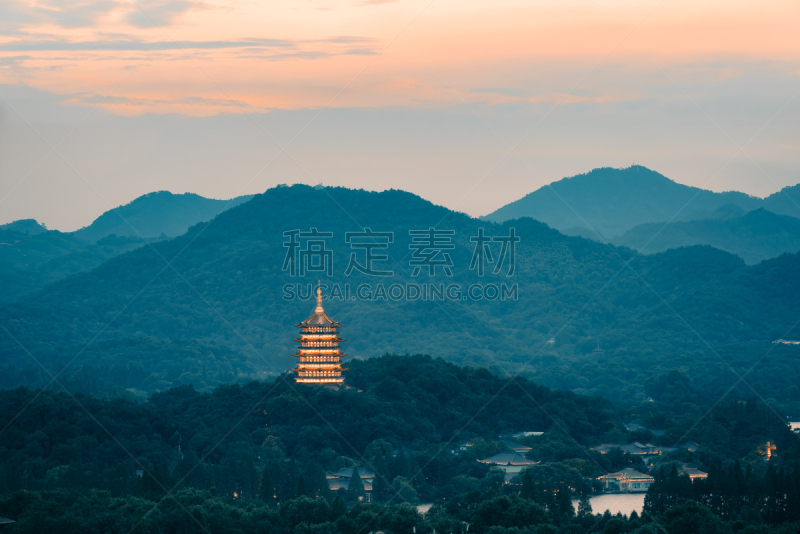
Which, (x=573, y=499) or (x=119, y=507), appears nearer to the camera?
(x=119, y=507)

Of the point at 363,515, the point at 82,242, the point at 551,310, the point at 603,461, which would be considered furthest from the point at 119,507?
the point at 82,242

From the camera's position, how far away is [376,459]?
50781mm

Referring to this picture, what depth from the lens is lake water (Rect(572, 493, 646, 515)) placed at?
4531cm

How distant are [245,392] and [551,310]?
8920 centimetres

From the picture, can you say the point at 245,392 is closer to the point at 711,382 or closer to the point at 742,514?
the point at 742,514

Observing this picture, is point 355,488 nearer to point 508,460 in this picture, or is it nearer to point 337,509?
point 337,509

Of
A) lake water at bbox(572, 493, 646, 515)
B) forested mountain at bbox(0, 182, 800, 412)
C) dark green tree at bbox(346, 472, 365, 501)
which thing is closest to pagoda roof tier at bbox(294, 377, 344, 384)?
dark green tree at bbox(346, 472, 365, 501)

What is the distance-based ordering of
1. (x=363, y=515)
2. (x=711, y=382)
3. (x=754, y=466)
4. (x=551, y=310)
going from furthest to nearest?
(x=551, y=310) < (x=711, y=382) < (x=754, y=466) < (x=363, y=515)

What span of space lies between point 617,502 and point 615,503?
275 mm

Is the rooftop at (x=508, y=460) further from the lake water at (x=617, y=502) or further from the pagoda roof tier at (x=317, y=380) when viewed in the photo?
the pagoda roof tier at (x=317, y=380)

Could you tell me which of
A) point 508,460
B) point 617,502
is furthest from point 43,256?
point 617,502

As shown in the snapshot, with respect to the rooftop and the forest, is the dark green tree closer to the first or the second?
the forest

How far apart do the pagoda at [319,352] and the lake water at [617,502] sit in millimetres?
19548

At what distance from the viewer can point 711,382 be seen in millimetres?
92750
